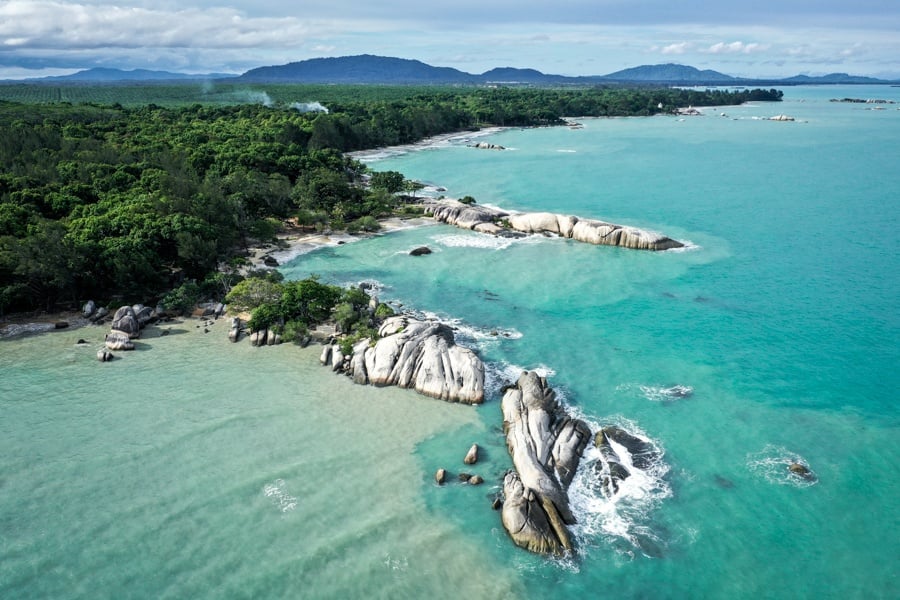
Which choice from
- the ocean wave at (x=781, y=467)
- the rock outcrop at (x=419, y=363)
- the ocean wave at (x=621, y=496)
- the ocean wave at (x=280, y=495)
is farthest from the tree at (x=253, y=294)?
the ocean wave at (x=781, y=467)

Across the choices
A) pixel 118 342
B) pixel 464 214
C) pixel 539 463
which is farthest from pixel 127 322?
pixel 464 214

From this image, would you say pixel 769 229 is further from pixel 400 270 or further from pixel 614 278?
pixel 400 270

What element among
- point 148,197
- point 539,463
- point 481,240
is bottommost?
point 539,463

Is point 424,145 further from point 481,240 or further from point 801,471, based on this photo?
point 801,471

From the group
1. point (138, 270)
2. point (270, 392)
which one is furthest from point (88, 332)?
point (270, 392)

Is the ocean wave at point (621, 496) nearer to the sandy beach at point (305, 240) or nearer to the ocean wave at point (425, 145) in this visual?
the sandy beach at point (305, 240)

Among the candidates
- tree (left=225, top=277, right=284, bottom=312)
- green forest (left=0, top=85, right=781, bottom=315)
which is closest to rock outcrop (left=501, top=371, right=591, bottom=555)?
tree (left=225, top=277, right=284, bottom=312)

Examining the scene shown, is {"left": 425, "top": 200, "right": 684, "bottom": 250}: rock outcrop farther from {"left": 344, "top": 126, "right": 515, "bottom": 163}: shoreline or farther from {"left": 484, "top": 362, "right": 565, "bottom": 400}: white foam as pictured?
{"left": 344, "top": 126, "right": 515, "bottom": 163}: shoreline
